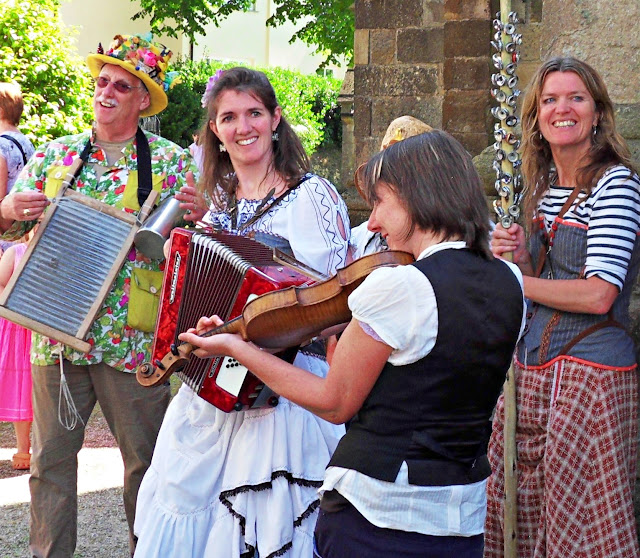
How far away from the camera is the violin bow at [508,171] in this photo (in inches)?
137

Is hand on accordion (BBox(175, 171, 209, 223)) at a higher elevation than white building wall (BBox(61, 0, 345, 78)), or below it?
below

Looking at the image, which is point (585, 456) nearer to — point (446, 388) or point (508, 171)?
point (508, 171)

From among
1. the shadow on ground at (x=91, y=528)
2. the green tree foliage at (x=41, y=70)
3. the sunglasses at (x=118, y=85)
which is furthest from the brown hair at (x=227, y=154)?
the green tree foliage at (x=41, y=70)

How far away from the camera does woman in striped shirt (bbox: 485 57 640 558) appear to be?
131 inches

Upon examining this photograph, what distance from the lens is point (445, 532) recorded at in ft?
7.75

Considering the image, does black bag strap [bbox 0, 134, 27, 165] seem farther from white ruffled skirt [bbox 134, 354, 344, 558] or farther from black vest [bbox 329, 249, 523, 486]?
black vest [bbox 329, 249, 523, 486]

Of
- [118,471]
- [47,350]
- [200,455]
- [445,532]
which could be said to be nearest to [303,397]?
[445,532]

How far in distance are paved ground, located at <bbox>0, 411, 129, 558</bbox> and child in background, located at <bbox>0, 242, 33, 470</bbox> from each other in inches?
6.1

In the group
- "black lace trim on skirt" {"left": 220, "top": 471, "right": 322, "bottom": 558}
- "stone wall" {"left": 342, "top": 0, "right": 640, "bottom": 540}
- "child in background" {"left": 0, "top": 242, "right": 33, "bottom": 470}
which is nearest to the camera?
"black lace trim on skirt" {"left": 220, "top": 471, "right": 322, "bottom": 558}

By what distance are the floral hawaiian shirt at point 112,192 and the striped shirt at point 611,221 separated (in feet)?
5.57

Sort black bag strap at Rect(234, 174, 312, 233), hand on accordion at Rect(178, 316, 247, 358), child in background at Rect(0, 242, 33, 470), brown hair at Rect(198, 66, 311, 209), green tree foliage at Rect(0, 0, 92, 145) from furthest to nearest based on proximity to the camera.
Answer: green tree foliage at Rect(0, 0, 92, 145), child in background at Rect(0, 242, 33, 470), brown hair at Rect(198, 66, 311, 209), black bag strap at Rect(234, 174, 312, 233), hand on accordion at Rect(178, 316, 247, 358)

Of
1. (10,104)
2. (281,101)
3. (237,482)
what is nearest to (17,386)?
(10,104)

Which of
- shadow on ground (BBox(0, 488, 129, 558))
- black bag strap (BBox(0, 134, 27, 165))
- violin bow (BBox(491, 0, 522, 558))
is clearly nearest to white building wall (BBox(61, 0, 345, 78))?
black bag strap (BBox(0, 134, 27, 165))

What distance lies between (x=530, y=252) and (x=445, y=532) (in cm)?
151
